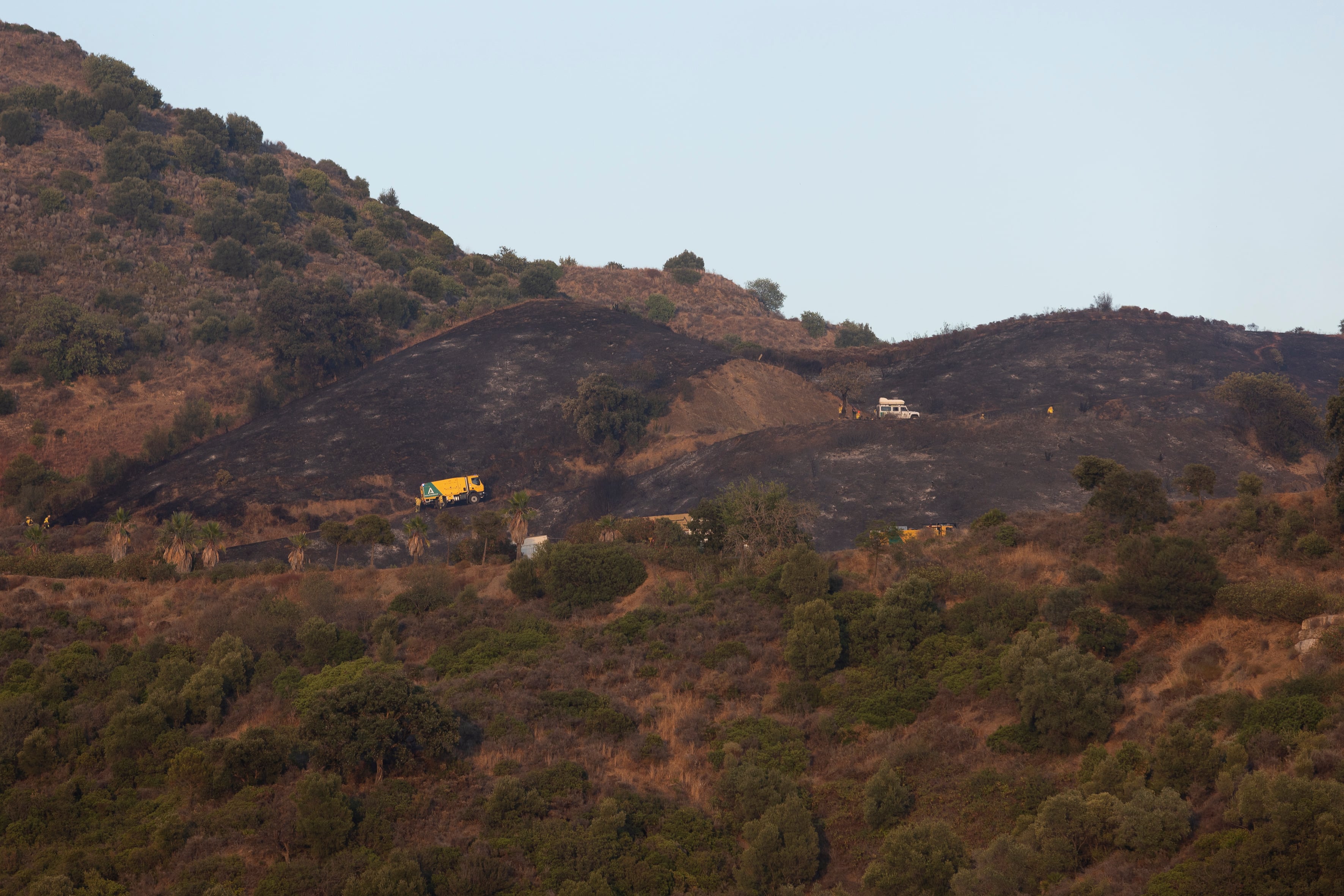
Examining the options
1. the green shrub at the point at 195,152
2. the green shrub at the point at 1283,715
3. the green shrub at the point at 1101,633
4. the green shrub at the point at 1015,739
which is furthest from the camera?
the green shrub at the point at 195,152

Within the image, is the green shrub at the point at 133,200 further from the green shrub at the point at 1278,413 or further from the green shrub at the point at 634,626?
the green shrub at the point at 1278,413

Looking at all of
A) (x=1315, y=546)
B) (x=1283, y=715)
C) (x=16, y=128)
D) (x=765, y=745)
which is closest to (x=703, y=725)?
(x=765, y=745)

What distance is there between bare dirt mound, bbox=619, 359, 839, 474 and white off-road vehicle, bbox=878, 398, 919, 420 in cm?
628

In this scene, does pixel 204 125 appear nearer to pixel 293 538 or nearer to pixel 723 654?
pixel 293 538

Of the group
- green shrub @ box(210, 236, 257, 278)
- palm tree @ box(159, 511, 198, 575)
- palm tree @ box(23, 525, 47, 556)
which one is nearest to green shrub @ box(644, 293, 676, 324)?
green shrub @ box(210, 236, 257, 278)

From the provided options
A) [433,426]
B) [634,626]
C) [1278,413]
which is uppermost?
[1278,413]

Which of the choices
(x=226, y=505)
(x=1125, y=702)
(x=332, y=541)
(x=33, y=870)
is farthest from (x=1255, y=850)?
(x=226, y=505)

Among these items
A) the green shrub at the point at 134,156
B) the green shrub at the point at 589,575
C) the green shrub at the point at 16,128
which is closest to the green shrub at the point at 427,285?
the green shrub at the point at 134,156

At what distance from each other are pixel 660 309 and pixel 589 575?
10146 cm

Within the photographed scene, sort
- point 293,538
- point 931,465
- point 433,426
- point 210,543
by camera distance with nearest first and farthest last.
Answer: point 210,543 → point 293,538 → point 931,465 → point 433,426

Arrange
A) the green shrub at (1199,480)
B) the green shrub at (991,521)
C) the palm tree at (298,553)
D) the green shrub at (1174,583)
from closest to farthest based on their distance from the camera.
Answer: the green shrub at (1174,583), the green shrub at (1199,480), the green shrub at (991,521), the palm tree at (298,553)

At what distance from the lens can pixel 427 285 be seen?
427ft

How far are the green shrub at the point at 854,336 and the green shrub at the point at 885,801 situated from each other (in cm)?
11676

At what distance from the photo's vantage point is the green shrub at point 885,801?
→ 87.0ft
